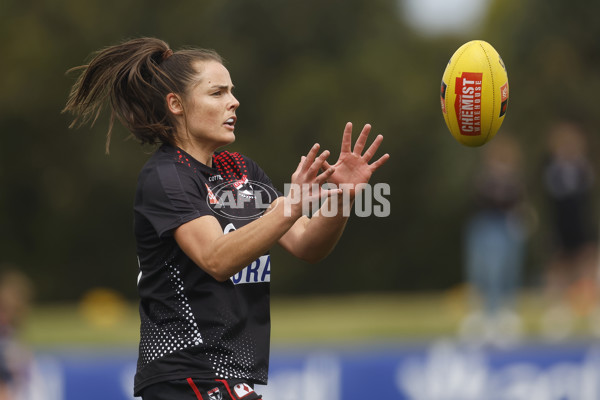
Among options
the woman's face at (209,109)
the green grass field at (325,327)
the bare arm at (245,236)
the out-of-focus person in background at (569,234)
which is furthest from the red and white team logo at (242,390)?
the out-of-focus person in background at (569,234)

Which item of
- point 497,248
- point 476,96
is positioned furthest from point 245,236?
point 497,248

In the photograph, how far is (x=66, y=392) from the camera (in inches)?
412

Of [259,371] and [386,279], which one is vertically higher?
[386,279]

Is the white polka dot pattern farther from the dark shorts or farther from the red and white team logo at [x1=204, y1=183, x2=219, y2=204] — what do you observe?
the red and white team logo at [x1=204, y1=183, x2=219, y2=204]

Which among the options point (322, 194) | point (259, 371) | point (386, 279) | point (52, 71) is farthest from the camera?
point (386, 279)

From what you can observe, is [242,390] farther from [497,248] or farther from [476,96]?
[497,248]

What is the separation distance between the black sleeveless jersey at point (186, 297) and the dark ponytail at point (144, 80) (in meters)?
0.21

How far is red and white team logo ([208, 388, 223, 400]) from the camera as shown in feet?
14.1

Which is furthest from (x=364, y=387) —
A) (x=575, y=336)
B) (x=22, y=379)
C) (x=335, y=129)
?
(x=335, y=129)

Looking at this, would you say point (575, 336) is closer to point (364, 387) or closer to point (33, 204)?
point (364, 387)

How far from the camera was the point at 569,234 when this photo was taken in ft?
42.8

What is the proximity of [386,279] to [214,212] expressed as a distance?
26240 millimetres

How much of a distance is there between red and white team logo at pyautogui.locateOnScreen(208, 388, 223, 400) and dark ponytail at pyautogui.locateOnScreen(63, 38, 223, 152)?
1.14 meters

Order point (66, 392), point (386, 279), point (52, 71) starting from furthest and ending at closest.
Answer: point (386, 279)
point (52, 71)
point (66, 392)
